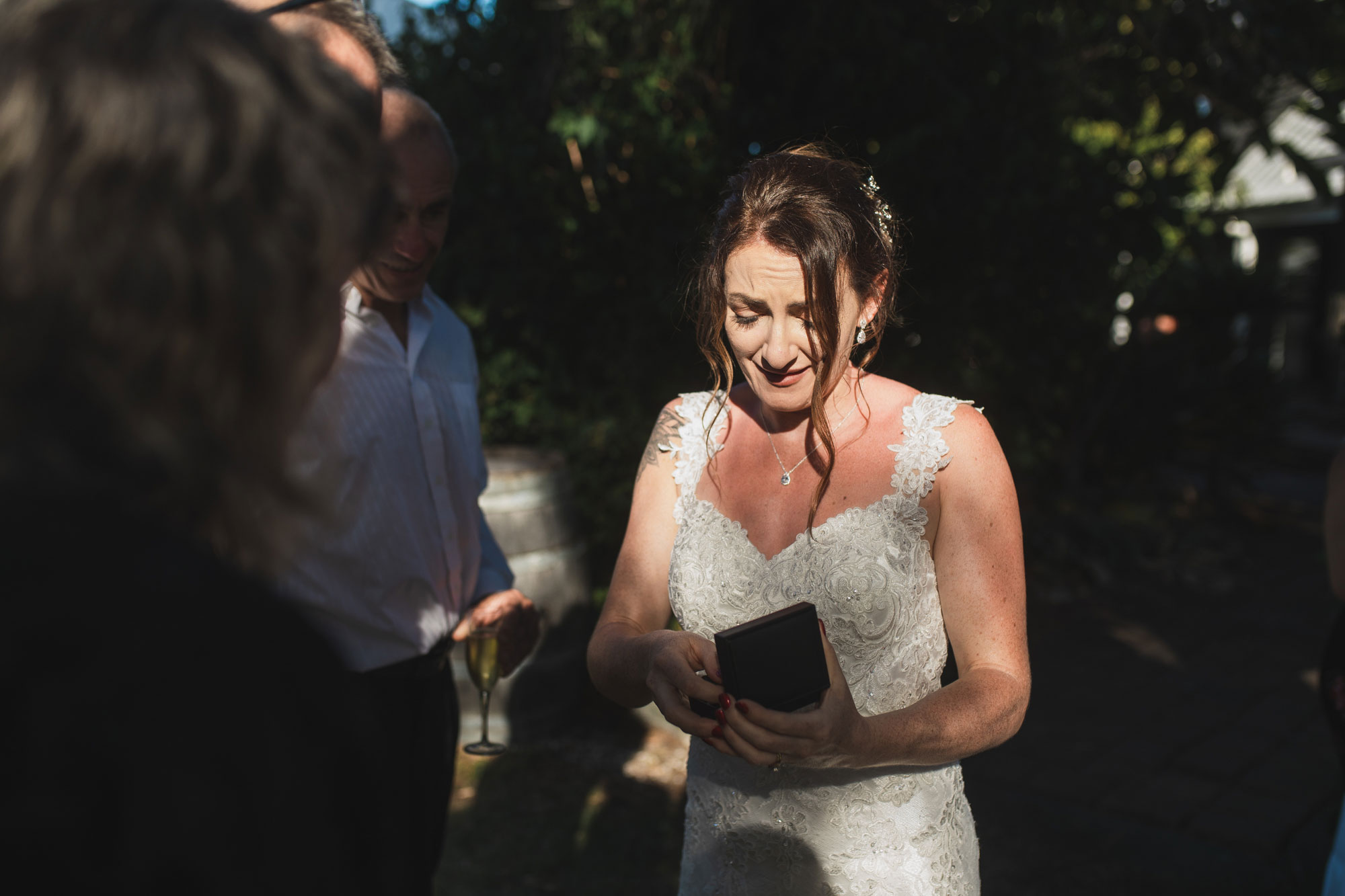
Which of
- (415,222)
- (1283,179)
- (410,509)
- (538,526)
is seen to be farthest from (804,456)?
(1283,179)

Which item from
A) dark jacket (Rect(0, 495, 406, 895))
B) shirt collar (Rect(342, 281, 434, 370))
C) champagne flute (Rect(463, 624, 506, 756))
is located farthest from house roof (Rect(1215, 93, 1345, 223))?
dark jacket (Rect(0, 495, 406, 895))

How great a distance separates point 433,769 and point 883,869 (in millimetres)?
973

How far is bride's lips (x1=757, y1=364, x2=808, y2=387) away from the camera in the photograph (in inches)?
73.0

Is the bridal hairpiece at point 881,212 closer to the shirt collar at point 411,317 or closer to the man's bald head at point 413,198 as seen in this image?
the man's bald head at point 413,198

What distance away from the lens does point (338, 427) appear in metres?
2.06

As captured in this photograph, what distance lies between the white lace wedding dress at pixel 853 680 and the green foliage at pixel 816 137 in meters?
2.38

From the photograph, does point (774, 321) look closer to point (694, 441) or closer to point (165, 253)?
point (694, 441)

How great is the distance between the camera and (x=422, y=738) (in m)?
2.16

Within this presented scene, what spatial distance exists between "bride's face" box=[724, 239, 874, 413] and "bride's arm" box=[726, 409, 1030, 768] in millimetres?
278

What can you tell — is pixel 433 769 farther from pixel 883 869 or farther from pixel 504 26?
pixel 504 26

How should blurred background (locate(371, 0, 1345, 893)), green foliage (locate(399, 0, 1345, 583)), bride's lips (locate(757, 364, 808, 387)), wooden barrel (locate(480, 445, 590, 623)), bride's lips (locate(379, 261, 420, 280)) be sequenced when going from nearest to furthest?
bride's lips (locate(757, 364, 808, 387)) < bride's lips (locate(379, 261, 420, 280)) < blurred background (locate(371, 0, 1345, 893)) < wooden barrel (locate(480, 445, 590, 623)) < green foliage (locate(399, 0, 1345, 583))

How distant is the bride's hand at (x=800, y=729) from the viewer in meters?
1.47

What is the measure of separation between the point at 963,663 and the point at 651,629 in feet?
1.95

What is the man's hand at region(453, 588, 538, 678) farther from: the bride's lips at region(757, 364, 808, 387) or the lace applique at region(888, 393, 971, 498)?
the lace applique at region(888, 393, 971, 498)
